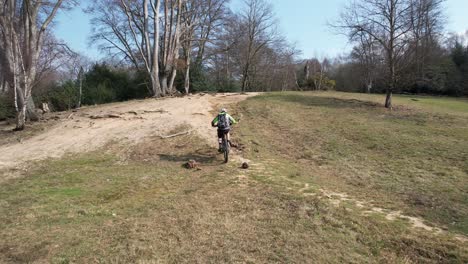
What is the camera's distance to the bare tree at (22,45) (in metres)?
13.3

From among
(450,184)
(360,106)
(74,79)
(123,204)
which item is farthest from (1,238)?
(74,79)

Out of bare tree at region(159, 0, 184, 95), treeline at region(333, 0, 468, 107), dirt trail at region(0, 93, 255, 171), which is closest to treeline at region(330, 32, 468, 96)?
treeline at region(333, 0, 468, 107)

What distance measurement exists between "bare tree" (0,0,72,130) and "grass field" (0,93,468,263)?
6093 mm

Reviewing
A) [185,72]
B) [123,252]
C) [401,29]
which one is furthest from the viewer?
[185,72]

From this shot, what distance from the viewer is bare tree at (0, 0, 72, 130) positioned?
1334 cm

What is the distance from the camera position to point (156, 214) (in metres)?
5.46

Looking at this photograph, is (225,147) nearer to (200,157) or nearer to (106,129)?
(200,157)

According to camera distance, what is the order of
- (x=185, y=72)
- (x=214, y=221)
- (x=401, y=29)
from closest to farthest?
(x=214, y=221)
(x=401, y=29)
(x=185, y=72)

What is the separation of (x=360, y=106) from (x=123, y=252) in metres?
16.3

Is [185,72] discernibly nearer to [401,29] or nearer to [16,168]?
[401,29]

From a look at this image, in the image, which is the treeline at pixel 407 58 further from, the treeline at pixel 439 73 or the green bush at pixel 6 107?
the green bush at pixel 6 107

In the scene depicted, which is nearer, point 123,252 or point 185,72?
point 123,252

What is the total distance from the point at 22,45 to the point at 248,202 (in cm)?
1511

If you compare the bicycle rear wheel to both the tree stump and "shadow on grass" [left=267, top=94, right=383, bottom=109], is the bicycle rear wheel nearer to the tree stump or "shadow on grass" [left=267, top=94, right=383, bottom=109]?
the tree stump
